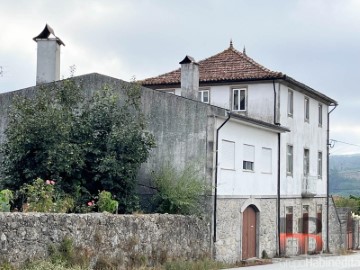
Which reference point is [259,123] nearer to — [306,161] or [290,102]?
[290,102]

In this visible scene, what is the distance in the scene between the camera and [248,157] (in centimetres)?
2917

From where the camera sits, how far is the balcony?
36.1 meters

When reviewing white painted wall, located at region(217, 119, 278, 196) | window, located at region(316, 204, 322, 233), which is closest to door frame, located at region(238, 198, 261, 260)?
white painted wall, located at region(217, 119, 278, 196)

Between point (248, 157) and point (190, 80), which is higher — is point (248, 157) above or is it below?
below

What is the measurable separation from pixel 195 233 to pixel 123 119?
464 cm

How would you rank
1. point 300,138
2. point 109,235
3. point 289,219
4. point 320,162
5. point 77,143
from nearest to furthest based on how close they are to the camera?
point 109,235
point 77,143
point 289,219
point 300,138
point 320,162

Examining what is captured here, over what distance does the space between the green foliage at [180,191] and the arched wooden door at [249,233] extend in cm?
374

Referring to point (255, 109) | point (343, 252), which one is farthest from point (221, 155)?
point (343, 252)

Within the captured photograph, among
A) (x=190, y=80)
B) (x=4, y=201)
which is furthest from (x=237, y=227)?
(x=4, y=201)

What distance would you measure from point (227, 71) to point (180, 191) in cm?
1122

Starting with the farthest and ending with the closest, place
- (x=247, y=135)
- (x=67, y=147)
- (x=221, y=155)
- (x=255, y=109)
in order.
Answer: (x=255, y=109), (x=247, y=135), (x=221, y=155), (x=67, y=147)

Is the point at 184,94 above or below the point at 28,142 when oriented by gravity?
above

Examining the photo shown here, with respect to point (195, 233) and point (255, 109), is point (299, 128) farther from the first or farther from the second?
point (195, 233)

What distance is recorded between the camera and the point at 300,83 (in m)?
34.7
